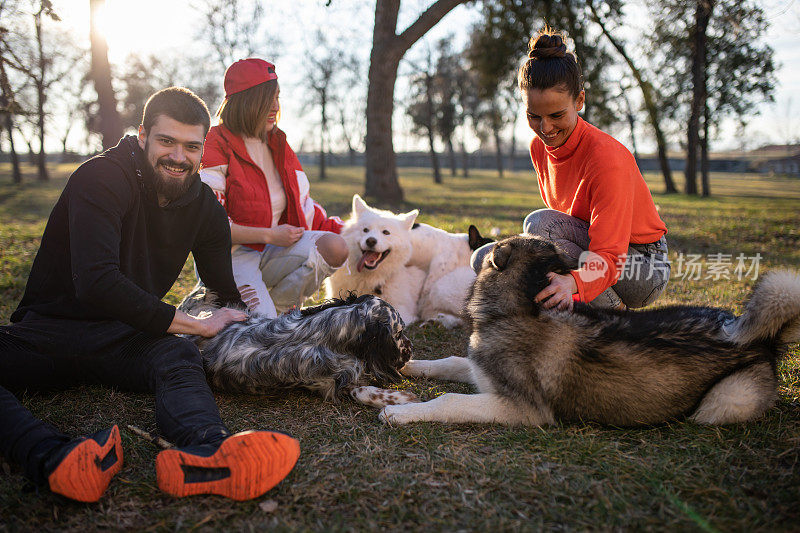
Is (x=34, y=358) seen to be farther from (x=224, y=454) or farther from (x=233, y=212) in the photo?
(x=233, y=212)

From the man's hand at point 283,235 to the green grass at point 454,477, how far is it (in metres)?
1.81

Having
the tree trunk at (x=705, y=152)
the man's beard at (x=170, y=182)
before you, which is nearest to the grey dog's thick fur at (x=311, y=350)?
the man's beard at (x=170, y=182)

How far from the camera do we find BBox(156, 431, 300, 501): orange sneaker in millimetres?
2111

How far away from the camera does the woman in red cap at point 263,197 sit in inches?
181

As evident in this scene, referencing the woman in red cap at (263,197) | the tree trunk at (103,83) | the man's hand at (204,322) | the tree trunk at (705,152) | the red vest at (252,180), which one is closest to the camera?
the man's hand at (204,322)

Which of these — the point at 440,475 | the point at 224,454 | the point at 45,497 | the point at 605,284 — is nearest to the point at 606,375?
the point at 605,284

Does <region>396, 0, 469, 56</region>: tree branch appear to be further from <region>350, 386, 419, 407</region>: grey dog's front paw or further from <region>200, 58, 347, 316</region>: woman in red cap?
<region>350, 386, 419, 407</region>: grey dog's front paw

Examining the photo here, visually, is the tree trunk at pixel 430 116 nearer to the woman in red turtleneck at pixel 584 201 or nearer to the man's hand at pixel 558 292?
the woman in red turtleneck at pixel 584 201

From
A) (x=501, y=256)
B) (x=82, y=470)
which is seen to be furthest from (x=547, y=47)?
(x=82, y=470)

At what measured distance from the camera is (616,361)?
Result: 2746 millimetres

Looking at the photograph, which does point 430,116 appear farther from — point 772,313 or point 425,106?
point 772,313

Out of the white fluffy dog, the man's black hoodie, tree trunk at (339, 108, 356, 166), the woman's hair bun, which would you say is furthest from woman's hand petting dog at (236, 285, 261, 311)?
tree trunk at (339, 108, 356, 166)

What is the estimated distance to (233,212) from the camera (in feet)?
15.8

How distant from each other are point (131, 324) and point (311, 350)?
41.0 inches
